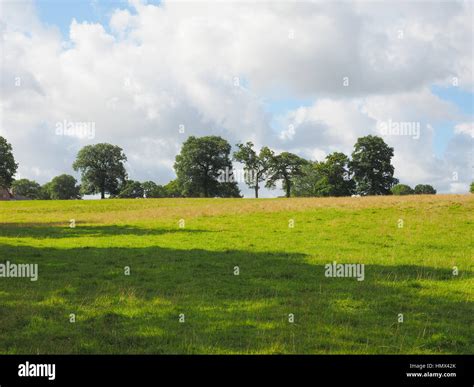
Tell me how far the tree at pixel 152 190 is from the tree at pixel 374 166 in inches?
2824

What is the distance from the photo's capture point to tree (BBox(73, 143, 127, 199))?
12400cm

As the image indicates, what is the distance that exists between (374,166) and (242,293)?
9912cm

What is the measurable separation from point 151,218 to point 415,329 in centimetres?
3851

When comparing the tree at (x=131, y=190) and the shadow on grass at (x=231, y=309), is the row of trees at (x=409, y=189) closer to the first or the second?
the tree at (x=131, y=190)

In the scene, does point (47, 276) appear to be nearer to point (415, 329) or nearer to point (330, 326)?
point (330, 326)

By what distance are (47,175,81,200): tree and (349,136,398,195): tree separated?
319 feet

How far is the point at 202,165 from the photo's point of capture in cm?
11744
